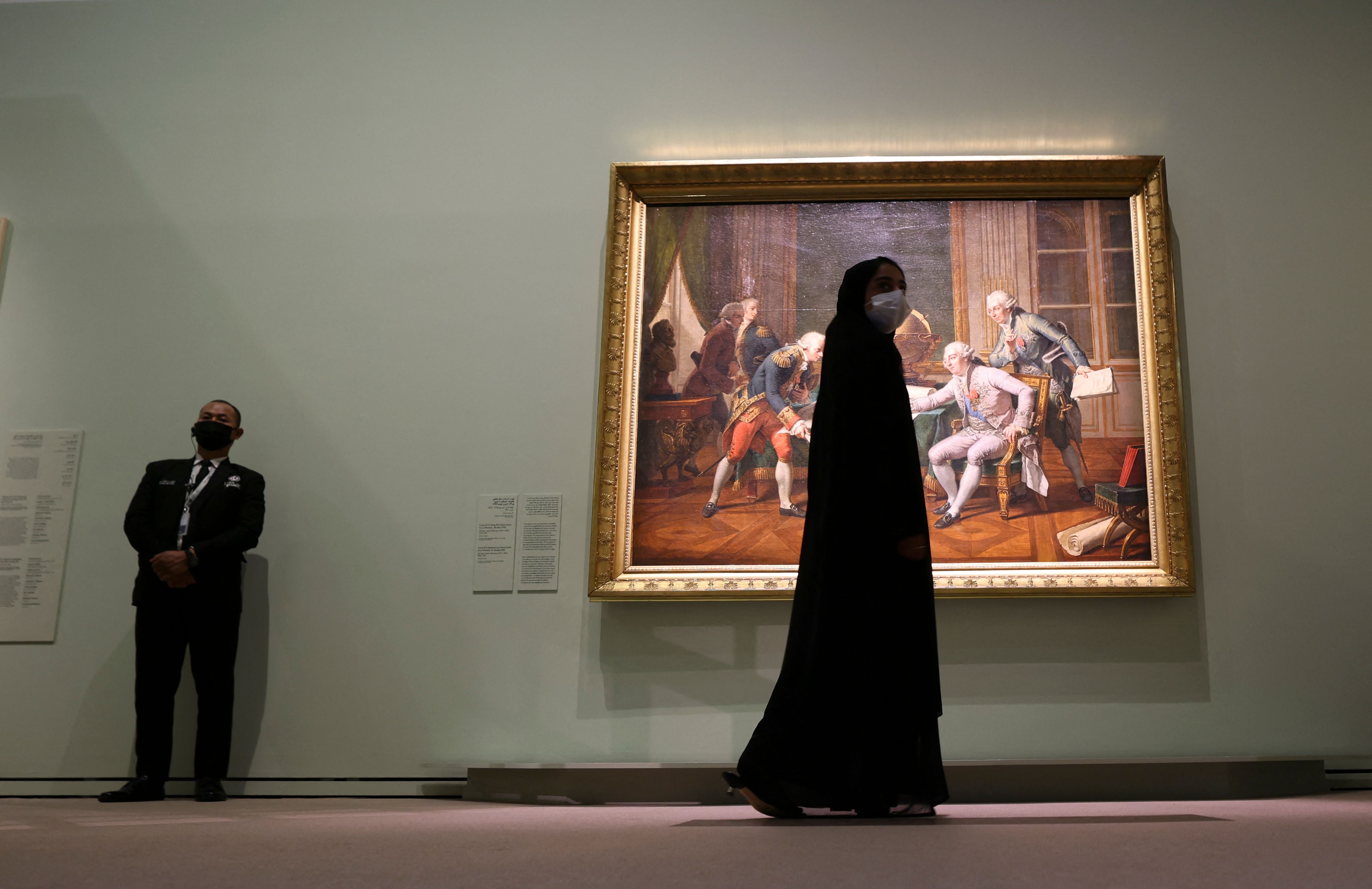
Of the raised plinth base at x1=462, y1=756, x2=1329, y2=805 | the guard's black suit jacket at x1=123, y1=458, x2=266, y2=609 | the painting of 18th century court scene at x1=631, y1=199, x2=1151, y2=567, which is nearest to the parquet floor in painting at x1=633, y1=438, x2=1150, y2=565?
the painting of 18th century court scene at x1=631, y1=199, x2=1151, y2=567

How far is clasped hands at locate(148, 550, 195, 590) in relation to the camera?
551 cm

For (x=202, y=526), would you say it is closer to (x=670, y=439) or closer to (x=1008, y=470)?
(x=670, y=439)

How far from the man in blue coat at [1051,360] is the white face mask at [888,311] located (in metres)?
2.36

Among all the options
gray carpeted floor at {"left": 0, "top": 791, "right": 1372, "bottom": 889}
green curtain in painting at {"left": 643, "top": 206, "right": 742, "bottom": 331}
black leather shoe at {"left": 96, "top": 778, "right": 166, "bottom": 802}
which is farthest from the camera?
green curtain in painting at {"left": 643, "top": 206, "right": 742, "bottom": 331}

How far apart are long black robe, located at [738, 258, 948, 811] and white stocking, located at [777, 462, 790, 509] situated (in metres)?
2.20

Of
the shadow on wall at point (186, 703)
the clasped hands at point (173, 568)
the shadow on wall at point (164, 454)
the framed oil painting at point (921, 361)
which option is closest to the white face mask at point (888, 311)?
the framed oil painting at point (921, 361)

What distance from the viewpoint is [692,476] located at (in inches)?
237

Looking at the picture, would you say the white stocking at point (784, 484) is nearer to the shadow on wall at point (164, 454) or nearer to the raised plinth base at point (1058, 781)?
the raised plinth base at point (1058, 781)

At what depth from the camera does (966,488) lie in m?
5.86

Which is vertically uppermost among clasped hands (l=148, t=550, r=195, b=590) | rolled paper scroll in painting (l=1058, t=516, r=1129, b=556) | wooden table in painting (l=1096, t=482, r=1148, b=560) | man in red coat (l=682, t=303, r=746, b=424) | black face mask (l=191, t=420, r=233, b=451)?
man in red coat (l=682, t=303, r=746, b=424)

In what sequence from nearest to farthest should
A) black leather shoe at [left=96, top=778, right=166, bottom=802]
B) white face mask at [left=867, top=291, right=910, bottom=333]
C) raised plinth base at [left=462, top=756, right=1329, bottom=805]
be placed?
white face mask at [left=867, top=291, right=910, bottom=333] → raised plinth base at [left=462, top=756, right=1329, bottom=805] → black leather shoe at [left=96, top=778, right=166, bottom=802]

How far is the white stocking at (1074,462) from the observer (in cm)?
583

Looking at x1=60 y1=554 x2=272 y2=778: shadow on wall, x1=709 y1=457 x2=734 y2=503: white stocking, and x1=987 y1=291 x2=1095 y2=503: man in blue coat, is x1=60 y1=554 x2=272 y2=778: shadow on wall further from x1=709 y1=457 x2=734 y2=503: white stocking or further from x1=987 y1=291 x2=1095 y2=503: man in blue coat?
x1=987 y1=291 x2=1095 y2=503: man in blue coat

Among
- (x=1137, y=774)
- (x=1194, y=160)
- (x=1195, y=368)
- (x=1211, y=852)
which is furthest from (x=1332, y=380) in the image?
(x=1211, y=852)
